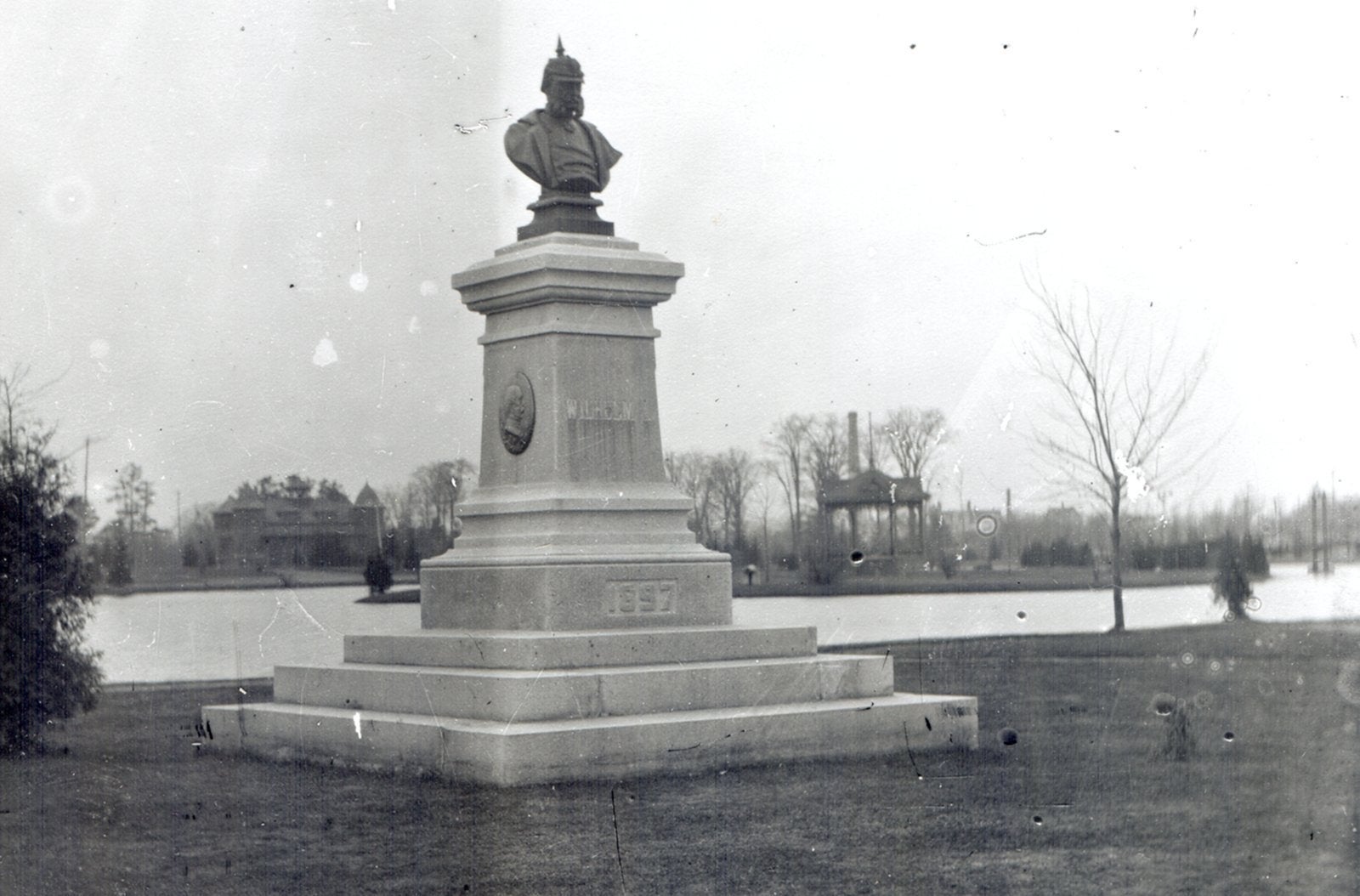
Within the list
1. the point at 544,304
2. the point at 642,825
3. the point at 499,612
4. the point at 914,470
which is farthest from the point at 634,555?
the point at 914,470

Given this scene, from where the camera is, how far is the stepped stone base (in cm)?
1127

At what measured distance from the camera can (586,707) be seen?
11.7 meters

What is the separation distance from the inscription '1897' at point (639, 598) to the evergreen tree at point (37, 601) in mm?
3267

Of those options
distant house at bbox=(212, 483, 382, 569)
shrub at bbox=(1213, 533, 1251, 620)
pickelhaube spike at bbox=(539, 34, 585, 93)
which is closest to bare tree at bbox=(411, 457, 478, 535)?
distant house at bbox=(212, 483, 382, 569)

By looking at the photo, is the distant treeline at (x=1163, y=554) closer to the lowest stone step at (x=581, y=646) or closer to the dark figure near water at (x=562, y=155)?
the lowest stone step at (x=581, y=646)

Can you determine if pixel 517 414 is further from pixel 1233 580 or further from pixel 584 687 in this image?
pixel 1233 580

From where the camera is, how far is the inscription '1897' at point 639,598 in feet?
41.8

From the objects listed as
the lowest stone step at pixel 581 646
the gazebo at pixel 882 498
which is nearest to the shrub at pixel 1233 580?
the gazebo at pixel 882 498

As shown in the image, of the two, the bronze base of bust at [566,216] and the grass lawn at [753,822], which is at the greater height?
the bronze base of bust at [566,216]

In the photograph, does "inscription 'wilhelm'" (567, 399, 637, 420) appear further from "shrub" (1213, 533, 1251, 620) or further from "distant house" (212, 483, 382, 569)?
"shrub" (1213, 533, 1251, 620)

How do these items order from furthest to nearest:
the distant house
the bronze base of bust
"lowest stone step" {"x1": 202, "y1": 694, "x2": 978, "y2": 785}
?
1. the distant house
2. the bronze base of bust
3. "lowest stone step" {"x1": 202, "y1": 694, "x2": 978, "y2": 785}

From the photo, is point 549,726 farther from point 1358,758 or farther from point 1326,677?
point 1326,677

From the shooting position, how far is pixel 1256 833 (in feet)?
29.8

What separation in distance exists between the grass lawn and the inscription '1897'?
1.67 metres
